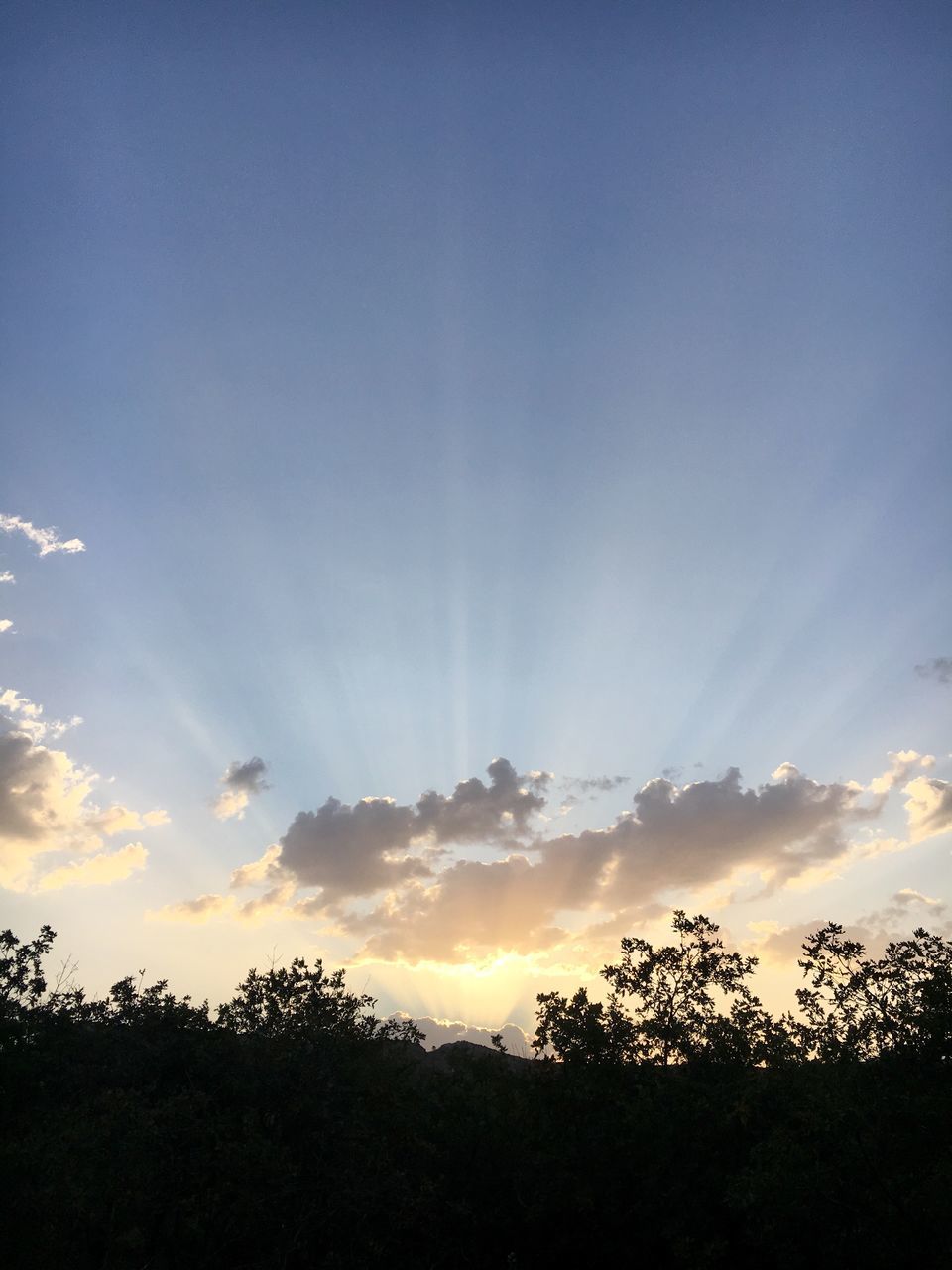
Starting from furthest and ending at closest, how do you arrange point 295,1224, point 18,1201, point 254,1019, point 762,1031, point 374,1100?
point 762,1031 → point 254,1019 → point 374,1100 → point 295,1224 → point 18,1201

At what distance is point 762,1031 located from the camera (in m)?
34.2

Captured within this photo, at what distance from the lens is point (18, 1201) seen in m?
19.5

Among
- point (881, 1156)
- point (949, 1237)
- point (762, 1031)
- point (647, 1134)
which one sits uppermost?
point (762, 1031)

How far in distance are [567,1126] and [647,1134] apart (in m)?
4.31

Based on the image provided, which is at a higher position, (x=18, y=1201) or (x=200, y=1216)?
(x=18, y=1201)

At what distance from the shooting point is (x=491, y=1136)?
30203 millimetres

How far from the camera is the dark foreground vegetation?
72.1 ft

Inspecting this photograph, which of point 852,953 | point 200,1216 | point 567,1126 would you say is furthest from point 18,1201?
point 852,953

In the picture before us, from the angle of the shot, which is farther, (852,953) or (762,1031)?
(762,1031)

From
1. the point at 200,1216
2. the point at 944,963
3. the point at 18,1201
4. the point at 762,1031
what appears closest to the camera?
the point at 18,1201

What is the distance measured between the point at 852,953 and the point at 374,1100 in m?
20.0

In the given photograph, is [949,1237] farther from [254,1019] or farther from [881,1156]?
[254,1019]

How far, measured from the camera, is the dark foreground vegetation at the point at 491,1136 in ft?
72.1

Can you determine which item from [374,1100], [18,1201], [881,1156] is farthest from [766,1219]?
[18,1201]
